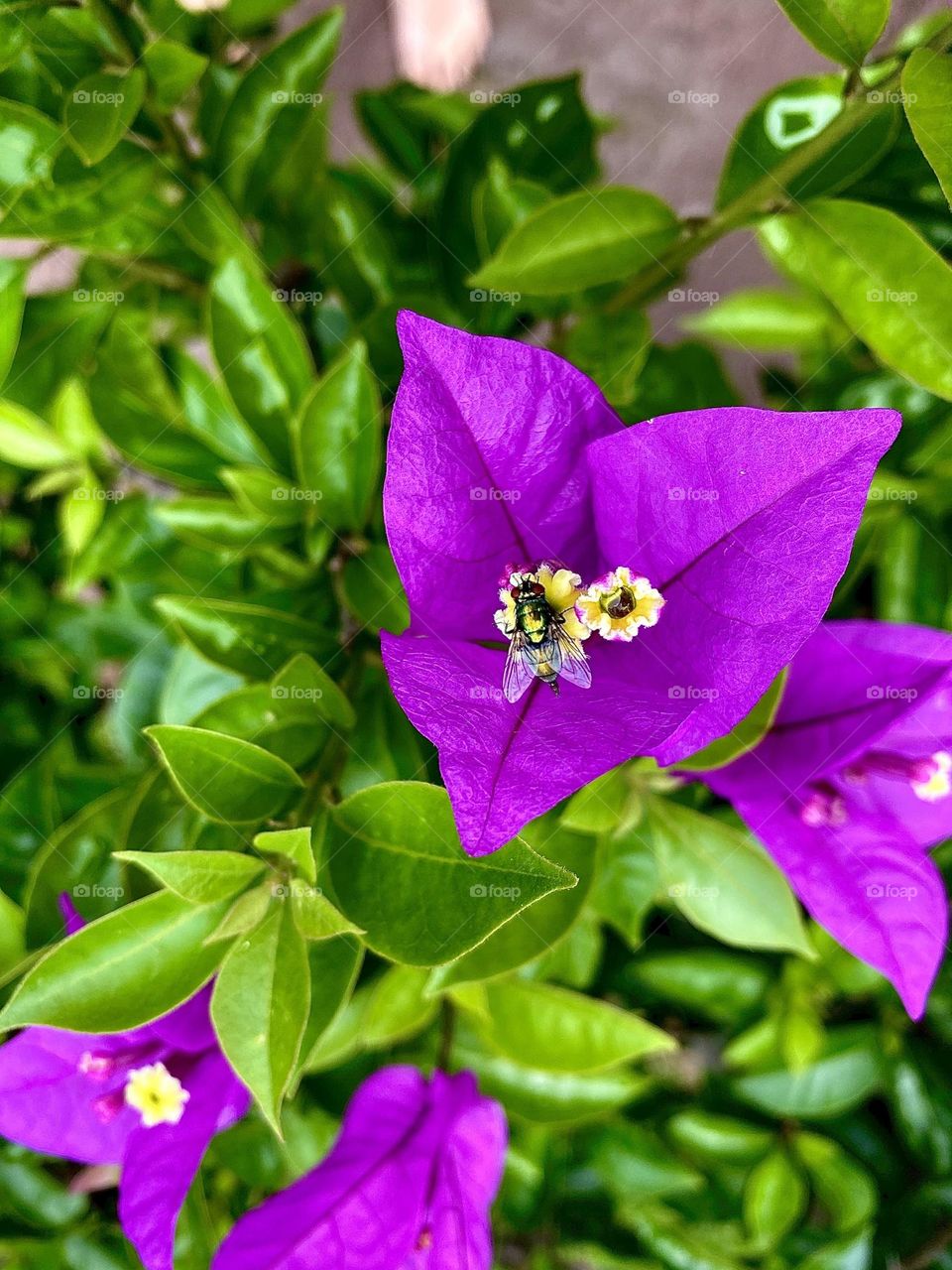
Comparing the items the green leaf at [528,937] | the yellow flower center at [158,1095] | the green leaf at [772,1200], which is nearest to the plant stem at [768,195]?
the green leaf at [528,937]

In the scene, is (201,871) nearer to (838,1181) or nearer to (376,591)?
(376,591)

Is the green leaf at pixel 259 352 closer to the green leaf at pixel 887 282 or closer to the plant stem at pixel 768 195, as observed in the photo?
the plant stem at pixel 768 195

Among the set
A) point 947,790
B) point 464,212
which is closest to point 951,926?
point 947,790

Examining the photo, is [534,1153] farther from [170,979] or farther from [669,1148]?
[170,979]

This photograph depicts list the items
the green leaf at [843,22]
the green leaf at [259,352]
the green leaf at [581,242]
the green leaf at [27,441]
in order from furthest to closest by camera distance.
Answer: the green leaf at [27,441] → the green leaf at [259,352] → the green leaf at [581,242] → the green leaf at [843,22]

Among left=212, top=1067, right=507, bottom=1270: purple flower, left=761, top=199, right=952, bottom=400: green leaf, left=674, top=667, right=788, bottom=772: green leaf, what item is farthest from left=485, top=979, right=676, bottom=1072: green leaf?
left=761, top=199, right=952, bottom=400: green leaf

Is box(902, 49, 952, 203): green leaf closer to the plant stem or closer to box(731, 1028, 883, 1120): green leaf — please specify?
the plant stem
